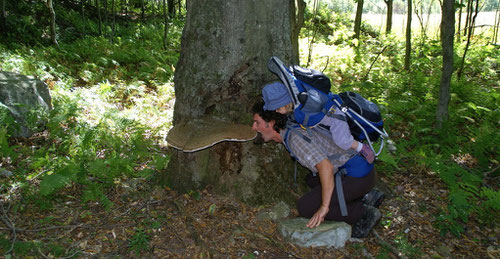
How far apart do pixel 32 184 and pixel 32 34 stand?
10905 millimetres

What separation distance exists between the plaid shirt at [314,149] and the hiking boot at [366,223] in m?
0.69

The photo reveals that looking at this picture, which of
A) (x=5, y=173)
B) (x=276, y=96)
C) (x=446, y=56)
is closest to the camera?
(x=276, y=96)

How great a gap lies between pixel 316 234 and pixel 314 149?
2.91 ft

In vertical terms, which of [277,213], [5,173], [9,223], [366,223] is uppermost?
[5,173]

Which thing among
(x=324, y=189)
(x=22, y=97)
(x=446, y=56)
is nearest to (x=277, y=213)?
(x=324, y=189)

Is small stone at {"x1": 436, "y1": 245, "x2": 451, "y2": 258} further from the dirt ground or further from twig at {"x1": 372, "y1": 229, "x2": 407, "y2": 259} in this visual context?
twig at {"x1": 372, "y1": 229, "x2": 407, "y2": 259}

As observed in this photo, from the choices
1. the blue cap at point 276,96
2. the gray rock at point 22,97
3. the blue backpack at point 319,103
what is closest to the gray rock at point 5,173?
the gray rock at point 22,97

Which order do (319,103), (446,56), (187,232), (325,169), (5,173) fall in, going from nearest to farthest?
(319,103) → (325,169) → (187,232) → (5,173) → (446,56)

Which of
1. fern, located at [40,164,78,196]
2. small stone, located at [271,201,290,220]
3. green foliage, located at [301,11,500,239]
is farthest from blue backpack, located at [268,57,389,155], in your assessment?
fern, located at [40,164,78,196]

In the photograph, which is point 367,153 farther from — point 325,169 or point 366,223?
point 366,223

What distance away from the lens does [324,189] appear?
10.5ft

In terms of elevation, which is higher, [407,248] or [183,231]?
[183,231]

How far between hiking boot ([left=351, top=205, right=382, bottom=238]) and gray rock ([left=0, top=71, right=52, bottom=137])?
5.15m

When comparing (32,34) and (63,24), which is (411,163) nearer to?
(32,34)
